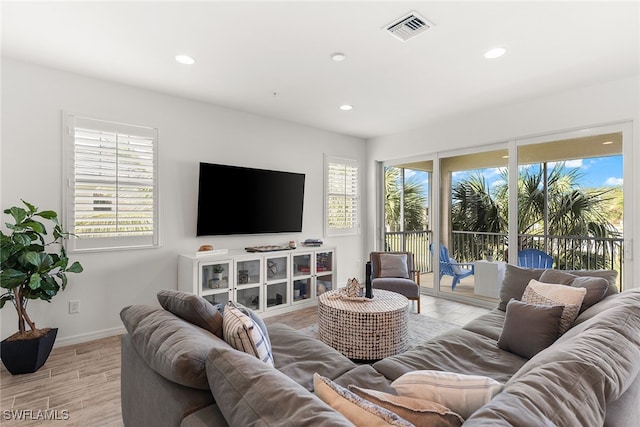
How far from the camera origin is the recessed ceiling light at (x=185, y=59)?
8.75 feet

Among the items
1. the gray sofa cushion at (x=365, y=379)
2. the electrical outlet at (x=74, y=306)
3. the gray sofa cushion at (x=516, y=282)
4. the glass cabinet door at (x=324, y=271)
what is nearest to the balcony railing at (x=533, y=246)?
the gray sofa cushion at (x=516, y=282)

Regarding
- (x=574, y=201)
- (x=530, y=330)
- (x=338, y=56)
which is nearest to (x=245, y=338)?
(x=530, y=330)

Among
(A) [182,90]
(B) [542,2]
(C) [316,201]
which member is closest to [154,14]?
(A) [182,90]

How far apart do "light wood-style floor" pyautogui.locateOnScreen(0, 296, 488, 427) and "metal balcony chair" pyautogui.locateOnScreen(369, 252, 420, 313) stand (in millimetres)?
2671

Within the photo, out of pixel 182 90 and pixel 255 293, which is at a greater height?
pixel 182 90

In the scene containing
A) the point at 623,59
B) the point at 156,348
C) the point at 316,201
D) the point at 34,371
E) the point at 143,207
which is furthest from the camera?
the point at 316,201

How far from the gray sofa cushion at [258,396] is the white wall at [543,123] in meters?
3.82

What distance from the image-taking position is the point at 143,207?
3385 millimetres

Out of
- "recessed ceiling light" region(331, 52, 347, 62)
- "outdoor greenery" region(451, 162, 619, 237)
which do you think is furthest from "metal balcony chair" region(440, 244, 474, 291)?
"recessed ceiling light" region(331, 52, 347, 62)

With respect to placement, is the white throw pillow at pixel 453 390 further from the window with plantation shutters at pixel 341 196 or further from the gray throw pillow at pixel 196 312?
the window with plantation shutters at pixel 341 196

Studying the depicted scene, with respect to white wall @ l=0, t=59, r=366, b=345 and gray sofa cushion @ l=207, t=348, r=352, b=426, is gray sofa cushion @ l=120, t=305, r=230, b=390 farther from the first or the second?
white wall @ l=0, t=59, r=366, b=345

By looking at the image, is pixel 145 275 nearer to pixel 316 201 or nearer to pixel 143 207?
pixel 143 207

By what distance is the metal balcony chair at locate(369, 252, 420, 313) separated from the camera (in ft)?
12.3

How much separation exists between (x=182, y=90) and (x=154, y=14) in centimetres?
136
